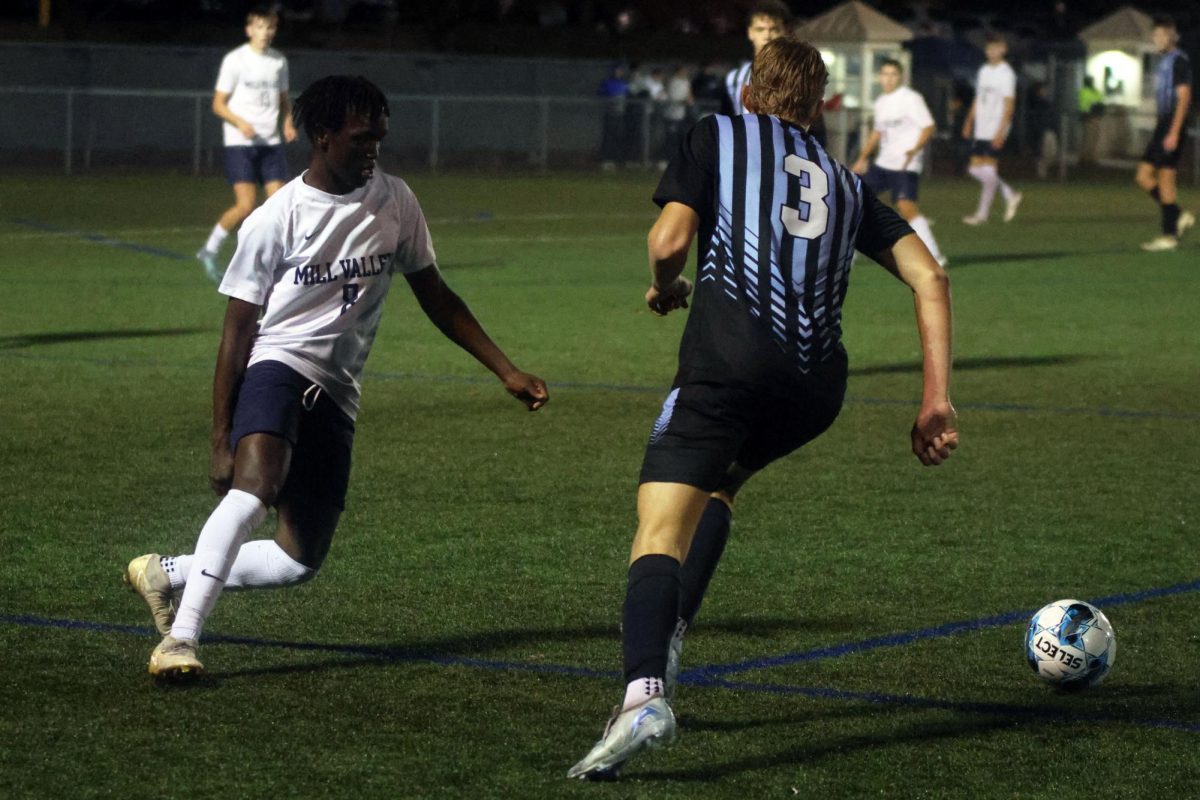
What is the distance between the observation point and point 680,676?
630 cm

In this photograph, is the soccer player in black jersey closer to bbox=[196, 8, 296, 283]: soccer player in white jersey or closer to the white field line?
bbox=[196, 8, 296, 283]: soccer player in white jersey

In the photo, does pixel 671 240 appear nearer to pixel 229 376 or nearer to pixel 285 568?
pixel 229 376

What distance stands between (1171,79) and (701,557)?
17.7 meters

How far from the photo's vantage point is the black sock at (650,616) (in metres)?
5.18

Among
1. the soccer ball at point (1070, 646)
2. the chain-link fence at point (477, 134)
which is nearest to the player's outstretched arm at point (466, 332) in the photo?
the soccer ball at point (1070, 646)

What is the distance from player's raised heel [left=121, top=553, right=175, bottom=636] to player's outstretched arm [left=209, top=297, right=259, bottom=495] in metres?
0.43

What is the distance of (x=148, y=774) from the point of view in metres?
5.21

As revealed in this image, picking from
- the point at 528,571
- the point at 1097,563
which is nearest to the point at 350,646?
the point at 528,571

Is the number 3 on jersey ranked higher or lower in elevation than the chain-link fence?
higher

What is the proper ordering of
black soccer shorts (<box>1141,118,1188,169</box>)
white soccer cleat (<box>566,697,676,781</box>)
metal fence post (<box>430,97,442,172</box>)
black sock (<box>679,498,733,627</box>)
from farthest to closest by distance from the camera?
1. metal fence post (<box>430,97,442,172</box>)
2. black soccer shorts (<box>1141,118,1188,169</box>)
3. black sock (<box>679,498,733,627</box>)
4. white soccer cleat (<box>566,697,676,781</box>)

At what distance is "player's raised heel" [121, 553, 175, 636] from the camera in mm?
6344

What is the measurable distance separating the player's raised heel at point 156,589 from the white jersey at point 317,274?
704 millimetres

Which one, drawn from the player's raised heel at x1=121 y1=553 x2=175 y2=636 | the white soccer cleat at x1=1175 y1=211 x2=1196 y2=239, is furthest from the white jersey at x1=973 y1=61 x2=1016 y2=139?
the player's raised heel at x1=121 y1=553 x2=175 y2=636

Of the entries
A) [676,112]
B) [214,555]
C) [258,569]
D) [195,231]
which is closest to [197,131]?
[676,112]
